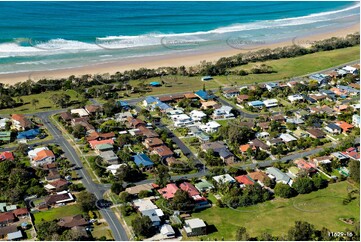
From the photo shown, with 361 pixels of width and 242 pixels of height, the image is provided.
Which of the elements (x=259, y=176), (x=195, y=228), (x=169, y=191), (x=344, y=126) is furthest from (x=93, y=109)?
(x=344, y=126)

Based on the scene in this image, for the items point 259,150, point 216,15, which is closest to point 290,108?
point 259,150

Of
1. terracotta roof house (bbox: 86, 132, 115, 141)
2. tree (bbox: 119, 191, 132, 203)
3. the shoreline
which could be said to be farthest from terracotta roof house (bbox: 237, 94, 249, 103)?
tree (bbox: 119, 191, 132, 203)

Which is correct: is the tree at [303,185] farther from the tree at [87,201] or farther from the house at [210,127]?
the tree at [87,201]

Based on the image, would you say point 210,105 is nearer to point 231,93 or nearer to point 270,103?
point 231,93

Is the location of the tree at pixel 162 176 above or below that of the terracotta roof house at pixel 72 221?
above

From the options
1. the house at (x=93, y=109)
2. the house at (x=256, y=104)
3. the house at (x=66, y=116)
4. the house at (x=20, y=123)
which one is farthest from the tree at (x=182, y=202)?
the house at (x=256, y=104)

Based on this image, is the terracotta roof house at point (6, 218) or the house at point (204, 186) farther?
the house at point (204, 186)

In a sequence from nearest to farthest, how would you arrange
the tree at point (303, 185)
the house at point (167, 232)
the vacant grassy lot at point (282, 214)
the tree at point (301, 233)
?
the tree at point (301, 233)
the house at point (167, 232)
the vacant grassy lot at point (282, 214)
the tree at point (303, 185)
